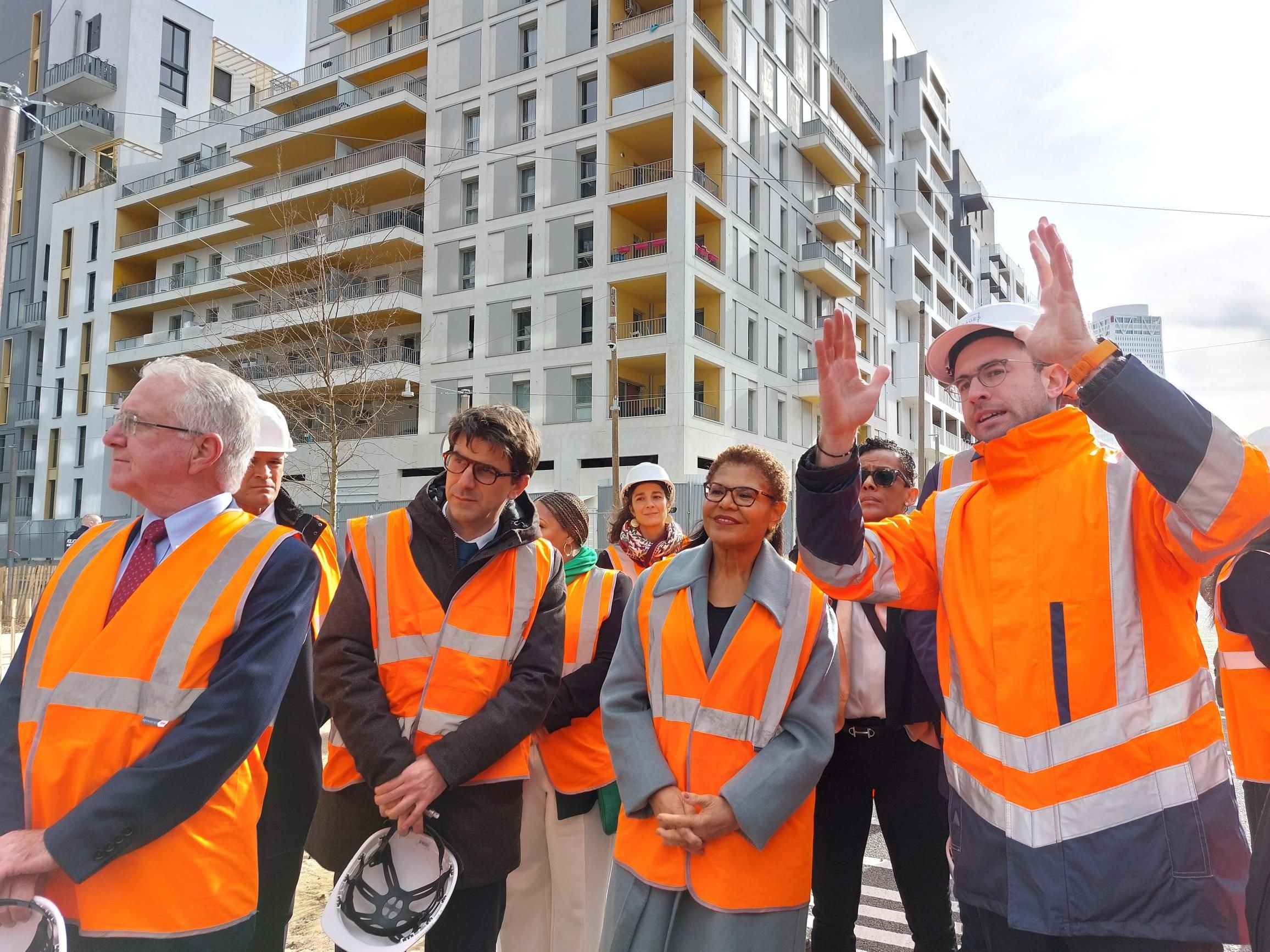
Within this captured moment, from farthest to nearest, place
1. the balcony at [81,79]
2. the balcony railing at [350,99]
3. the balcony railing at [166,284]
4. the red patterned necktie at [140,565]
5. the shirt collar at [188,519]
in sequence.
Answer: the balcony at [81,79], the balcony railing at [166,284], the balcony railing at [350,99], the shirt collar at [188,519], the red patterned necktie at [140,565]

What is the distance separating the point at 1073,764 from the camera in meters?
1.94

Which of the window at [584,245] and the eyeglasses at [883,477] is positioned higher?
the window at [584,245]

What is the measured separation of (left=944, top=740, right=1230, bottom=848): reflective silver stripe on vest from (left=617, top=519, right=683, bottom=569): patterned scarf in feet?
10.0

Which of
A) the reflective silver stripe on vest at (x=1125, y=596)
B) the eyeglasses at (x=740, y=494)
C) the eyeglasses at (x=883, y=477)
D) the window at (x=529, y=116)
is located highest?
the window at (x=529, y=116)

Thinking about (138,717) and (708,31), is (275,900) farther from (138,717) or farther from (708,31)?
(708,31)

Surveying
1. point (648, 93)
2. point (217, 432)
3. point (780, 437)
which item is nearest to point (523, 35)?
point (648, 93)

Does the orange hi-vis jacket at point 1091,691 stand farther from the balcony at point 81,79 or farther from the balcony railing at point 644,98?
the balcony at point 81,79

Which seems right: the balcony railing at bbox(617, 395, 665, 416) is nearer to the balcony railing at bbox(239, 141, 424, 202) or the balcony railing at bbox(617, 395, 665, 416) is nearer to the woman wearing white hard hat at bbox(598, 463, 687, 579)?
the balcony railing at bbox(239, 141, 424, 202)

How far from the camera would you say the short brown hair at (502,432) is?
10.2ft

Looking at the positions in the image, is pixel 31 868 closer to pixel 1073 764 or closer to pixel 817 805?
A: pixel 1073 764

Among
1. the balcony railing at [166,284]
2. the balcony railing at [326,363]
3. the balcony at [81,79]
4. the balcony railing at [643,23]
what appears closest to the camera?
the balcony railing at [326,363]

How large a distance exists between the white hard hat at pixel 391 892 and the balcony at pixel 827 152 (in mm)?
35760

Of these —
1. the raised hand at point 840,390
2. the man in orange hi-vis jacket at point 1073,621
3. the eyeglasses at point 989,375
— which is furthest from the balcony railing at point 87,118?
the man in orange hi-vis jacket at point 1073,621

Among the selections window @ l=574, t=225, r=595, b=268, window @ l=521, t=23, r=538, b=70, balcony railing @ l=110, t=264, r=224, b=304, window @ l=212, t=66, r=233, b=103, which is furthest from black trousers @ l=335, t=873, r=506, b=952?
window @ l=212, t=66, r=233, b=103
